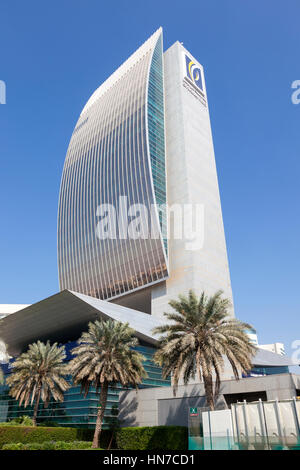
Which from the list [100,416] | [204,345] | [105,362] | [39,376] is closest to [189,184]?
[39,376]

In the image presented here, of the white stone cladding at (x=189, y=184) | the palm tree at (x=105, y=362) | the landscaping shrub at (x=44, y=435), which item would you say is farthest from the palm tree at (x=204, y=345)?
the white stone cladding at (x=189, y=184)

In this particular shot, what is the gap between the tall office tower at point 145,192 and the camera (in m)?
69.2

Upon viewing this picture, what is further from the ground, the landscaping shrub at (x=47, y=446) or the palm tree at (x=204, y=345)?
the palm tree at (x=204, y=345)

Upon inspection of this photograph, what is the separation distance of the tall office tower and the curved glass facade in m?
0.22

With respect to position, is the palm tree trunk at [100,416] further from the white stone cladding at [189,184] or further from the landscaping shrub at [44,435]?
the white stone cladding at [189,184]

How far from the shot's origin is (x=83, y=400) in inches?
1631

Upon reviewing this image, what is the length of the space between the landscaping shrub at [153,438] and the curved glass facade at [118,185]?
118 feet

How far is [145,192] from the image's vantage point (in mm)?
70438

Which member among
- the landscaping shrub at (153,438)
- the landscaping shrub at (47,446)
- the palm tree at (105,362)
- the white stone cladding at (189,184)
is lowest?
the landscaping shrub at (47,446)

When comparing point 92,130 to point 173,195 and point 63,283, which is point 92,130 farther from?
point 63,283

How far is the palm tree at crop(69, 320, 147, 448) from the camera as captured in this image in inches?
1261

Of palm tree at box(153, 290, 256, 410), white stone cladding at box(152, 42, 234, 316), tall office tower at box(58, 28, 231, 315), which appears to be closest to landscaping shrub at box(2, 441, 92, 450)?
palm tree at box(153, 290, 256, 410)

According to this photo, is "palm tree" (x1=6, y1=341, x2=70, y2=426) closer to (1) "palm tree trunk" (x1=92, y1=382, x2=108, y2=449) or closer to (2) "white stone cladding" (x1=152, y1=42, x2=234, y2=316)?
(1) "palm tree trunk" (x1=92, y1=382, x2=108, y2=449)

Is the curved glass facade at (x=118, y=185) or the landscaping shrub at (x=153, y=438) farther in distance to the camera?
the curved glass facade at (x=118, y=185)
